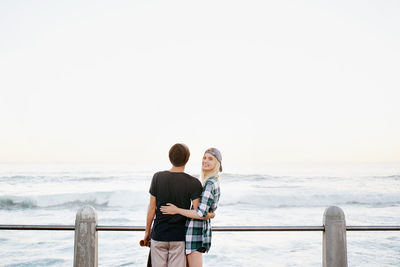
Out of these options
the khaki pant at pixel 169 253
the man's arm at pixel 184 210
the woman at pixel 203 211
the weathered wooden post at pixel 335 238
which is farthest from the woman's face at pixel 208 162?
the weathered wooden post at pixel 335 238

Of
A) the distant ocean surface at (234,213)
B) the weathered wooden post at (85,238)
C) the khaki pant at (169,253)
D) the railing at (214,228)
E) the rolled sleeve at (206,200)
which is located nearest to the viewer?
the rolled sleeve at (206,200)

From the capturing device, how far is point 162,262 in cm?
280

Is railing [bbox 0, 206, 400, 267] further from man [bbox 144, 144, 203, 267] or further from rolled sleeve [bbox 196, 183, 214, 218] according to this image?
rolled sleeve [bbox 196, 183, 214, 218]

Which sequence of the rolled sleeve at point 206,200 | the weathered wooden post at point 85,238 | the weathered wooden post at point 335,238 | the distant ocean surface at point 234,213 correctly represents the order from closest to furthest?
the rolled sleeve at point 206,200 < the weathered wooden post at point 85,238 < the weathered wooden post at point 335,238 < the distant ocean surface at point 234,213

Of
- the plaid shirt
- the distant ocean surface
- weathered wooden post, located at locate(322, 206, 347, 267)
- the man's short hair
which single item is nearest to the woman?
the plaid shirt

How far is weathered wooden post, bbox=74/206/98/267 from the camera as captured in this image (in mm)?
3439

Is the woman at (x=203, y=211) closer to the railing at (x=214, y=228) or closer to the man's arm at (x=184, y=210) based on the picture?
the man's arm at (x=184, y=210)

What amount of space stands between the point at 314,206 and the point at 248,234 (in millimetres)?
13008

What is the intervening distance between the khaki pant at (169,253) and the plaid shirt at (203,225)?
0.07m

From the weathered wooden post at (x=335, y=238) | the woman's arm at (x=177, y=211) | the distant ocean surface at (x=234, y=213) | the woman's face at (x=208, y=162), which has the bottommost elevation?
the distant ocean surface at (x=234, y=213)

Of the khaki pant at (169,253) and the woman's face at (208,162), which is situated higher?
the woman's face at (208,162)

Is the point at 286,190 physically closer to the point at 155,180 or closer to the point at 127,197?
the point at 127,197

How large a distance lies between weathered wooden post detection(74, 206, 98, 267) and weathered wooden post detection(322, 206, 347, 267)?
2414mm

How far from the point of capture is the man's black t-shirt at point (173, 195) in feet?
8.91
